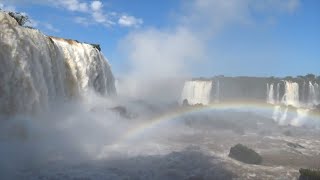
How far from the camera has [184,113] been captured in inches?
1838

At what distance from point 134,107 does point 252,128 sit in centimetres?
1278

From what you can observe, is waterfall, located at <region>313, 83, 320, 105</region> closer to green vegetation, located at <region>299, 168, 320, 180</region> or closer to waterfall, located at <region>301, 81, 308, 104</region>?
waterfall, located at <region>301, 81, 308, 104</region>

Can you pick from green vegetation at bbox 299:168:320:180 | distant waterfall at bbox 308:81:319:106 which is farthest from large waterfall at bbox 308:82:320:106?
green vegetation at bbox 299:168:320:180

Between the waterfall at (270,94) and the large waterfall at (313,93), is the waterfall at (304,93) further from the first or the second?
the waterfall at (270,94)

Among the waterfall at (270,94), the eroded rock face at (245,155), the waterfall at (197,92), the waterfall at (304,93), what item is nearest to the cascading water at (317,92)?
the waterfall at (304,93)

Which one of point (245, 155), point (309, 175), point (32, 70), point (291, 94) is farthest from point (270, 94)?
point (32, 70)

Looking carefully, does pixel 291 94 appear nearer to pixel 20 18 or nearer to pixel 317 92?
pixel 317 92

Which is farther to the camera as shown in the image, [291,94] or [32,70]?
[291,94]

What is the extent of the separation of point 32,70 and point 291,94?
4321 centimetres

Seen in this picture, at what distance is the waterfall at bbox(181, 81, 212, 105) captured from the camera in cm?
6203

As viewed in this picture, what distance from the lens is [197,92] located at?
6325 centimetres

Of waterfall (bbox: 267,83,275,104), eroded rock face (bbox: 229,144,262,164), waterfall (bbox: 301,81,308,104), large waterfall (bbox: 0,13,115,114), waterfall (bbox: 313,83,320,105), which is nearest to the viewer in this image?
large waterfall (bbox: 0,13,115,114)

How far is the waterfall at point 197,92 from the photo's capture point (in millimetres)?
62031

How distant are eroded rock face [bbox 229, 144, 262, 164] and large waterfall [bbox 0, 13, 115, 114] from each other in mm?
10816
